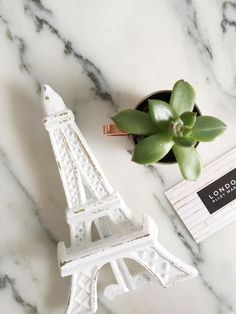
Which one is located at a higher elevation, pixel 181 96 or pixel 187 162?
pixel 181 96

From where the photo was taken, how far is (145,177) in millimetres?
1039

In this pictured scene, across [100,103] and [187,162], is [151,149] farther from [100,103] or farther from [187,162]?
[100,103]

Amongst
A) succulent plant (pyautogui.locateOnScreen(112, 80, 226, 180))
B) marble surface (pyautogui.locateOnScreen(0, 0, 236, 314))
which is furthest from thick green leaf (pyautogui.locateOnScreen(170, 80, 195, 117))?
marble surface (pyautogui.locateOnScreen(0, 0, 236, 314))

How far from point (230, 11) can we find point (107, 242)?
0.53m

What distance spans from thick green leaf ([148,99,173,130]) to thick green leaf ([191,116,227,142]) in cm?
5

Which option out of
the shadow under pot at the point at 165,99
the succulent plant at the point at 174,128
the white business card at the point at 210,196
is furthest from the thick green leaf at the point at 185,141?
the white business card at the point at 210,196

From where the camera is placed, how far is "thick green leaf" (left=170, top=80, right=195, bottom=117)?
34.5 inches

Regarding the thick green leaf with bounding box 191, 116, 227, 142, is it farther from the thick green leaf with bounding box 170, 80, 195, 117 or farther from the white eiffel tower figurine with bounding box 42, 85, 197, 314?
the white eiffel tower figurine with bounding box 42, 85, 197, 314

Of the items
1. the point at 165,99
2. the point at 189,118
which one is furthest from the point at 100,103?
the point at 189,118

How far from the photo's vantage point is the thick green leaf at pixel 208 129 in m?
0.87

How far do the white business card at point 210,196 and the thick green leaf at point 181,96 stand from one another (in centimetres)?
20

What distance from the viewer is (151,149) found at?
33.6 inches

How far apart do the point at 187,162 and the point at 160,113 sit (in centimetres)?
10

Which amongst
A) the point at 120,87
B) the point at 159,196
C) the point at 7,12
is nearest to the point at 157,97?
the point at 120,87
